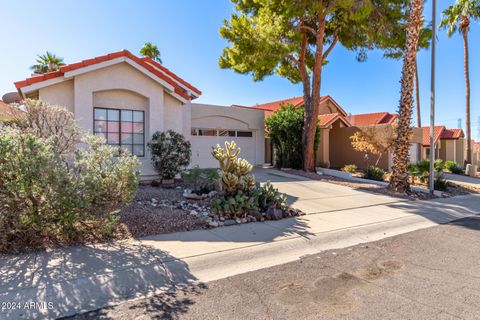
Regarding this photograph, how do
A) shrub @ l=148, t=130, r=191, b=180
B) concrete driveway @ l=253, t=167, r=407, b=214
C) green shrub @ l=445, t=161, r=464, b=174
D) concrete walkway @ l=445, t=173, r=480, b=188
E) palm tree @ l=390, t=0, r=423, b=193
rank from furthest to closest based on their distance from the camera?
green shrub @ l=445, t=161, r=464, b=174
concrete walkway @ l=445, t=173, r=480, b=188
palm tree @ l=390, t=0, r=423, b=193
shrub @ l=148, t=130, r=191, b=180
concrete driveway @ l=253, t=167, r=407, b=214

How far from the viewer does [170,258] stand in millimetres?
4781

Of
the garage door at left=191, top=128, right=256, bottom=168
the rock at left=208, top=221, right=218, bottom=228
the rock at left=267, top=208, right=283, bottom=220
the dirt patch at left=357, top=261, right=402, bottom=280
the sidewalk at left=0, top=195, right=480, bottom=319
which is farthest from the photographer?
the garage door at left=191, top=128, right=256, bottom=168

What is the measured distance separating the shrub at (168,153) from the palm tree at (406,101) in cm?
848

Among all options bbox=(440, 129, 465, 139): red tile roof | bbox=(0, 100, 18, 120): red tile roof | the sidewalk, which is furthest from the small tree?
bbox=(0, 100, 18, 120): red tile roof

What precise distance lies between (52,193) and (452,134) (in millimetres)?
33282

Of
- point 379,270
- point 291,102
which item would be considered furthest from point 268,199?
point 291,102

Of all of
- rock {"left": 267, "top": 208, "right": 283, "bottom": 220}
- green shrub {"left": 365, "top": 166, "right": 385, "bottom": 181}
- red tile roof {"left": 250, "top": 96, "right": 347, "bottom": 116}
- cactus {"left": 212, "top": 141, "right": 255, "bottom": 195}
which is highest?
red tile roof {"left": 250, "top": 96, "right": 347, "bottom": 116}

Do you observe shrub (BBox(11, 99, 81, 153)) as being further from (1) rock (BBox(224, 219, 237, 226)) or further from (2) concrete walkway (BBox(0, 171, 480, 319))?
(1) rock (BBox(224, 219, 237, 226))

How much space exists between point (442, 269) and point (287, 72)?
1534 cm

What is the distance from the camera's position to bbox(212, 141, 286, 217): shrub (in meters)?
7.19

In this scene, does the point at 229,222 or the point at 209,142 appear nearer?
the point at 229,222

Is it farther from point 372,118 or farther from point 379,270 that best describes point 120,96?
point 372,118

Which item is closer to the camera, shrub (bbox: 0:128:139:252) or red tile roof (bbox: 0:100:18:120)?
shrub (bbox: 0:128:139:252)

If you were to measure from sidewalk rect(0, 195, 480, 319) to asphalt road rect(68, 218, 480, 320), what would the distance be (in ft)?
1.03
